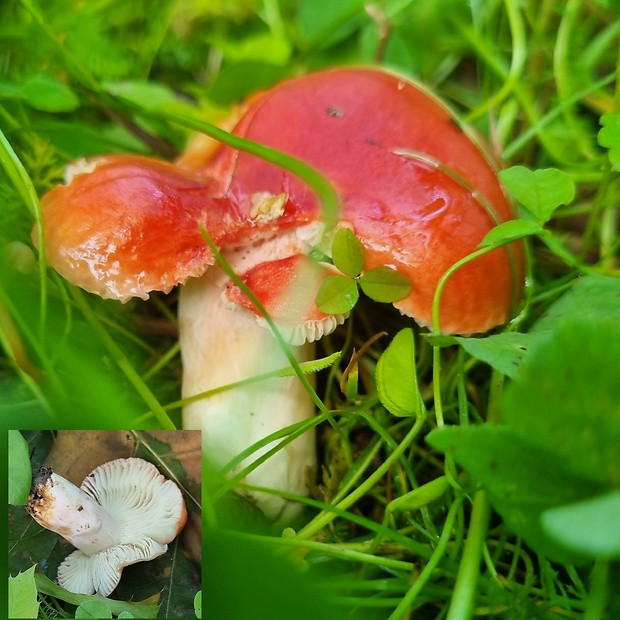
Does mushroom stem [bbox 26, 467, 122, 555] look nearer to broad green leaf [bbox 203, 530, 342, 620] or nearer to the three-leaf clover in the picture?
broad green leaf [bbox 203, 530, 342, 620]

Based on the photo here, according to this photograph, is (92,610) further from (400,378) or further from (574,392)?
(574,392)

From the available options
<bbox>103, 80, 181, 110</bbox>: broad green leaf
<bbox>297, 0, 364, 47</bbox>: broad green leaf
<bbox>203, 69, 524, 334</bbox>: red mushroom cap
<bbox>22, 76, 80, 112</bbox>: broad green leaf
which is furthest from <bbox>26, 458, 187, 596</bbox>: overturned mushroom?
<bbox>297, 0, 364, 47</bbox>: broad green leaf

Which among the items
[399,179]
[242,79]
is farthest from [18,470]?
[242,79]

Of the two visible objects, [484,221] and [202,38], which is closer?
[484,221]

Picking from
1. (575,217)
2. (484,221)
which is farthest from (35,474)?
(575,217)

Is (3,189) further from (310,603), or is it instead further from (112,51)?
(310,603)

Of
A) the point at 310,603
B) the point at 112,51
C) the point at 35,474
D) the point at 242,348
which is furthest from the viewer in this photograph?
the point at 112,51

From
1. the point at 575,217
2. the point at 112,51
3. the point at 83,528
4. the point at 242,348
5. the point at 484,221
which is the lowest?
the point at 83,528
